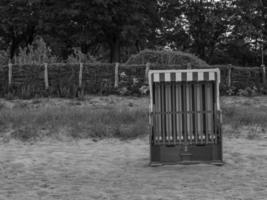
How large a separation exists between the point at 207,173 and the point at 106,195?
218 centimetres

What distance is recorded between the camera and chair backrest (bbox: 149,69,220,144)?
370 inches

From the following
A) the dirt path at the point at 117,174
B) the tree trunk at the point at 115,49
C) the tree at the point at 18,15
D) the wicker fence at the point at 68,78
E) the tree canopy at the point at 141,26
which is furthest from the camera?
the tree trunk at the point at 115,49

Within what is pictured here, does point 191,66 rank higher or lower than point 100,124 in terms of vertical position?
higher

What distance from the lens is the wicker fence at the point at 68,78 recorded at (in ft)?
75.6

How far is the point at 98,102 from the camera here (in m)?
21.8

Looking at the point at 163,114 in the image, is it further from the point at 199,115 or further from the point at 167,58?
the point at 167,58

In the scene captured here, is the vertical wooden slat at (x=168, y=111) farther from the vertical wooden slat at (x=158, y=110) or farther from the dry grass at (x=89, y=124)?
the dry grass at (x=89, y=124)

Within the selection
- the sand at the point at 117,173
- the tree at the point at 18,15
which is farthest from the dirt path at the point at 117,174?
the tree at the point at 18,15

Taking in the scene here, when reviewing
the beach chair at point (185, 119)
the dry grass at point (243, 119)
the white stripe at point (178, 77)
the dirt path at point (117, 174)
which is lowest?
the dirt path at point (117, 174)

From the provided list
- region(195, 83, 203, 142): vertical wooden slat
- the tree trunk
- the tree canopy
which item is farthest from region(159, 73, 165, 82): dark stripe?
the tree trunk

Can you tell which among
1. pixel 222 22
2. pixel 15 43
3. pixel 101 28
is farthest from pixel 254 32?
pixel 15 43

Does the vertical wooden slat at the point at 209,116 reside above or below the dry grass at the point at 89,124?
above

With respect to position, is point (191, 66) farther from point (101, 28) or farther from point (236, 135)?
point (101, 28)

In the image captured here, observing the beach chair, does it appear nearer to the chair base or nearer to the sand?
the chair base
